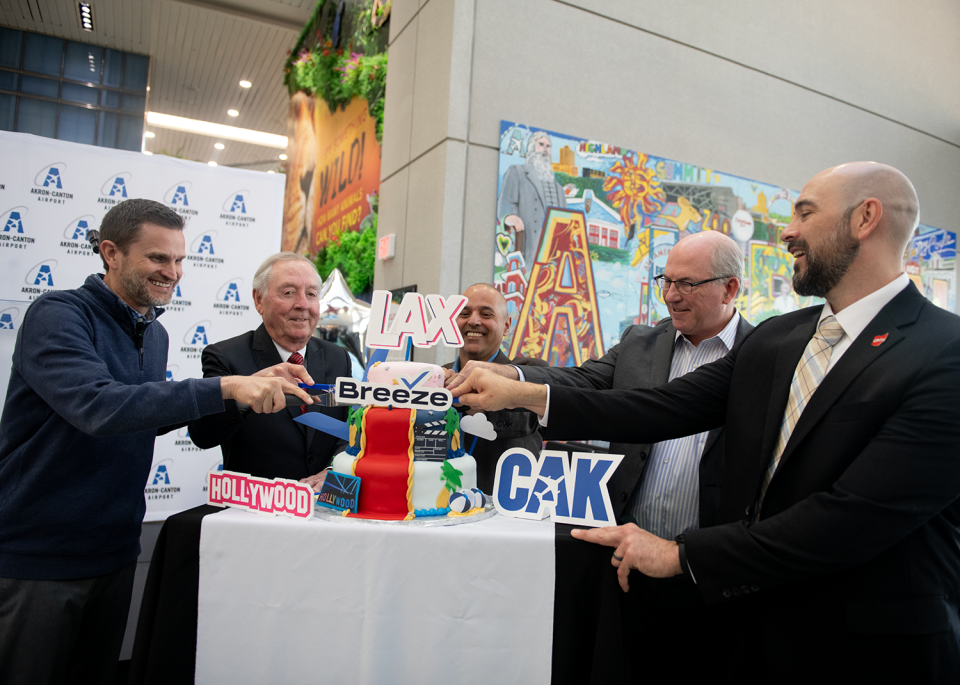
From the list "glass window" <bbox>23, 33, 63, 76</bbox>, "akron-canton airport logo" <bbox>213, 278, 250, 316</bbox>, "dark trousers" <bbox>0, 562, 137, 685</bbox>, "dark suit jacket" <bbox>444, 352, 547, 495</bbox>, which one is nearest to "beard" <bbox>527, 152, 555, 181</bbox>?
"akron-canton airport logo" <bbox>213, 278, 250, 316</bbox>

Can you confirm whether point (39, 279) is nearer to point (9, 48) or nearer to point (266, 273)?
point (266, 273)

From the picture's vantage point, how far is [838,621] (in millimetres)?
1322

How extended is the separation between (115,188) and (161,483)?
160 centimetres

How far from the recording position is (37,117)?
8867 mm

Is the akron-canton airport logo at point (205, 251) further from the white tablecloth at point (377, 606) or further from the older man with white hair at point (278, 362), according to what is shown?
the white tablecloth at point (377, 606)

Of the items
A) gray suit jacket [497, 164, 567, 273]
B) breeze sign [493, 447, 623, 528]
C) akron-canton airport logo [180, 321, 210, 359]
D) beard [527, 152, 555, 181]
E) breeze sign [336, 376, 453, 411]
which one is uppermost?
beard [527, 152, 555, 181]

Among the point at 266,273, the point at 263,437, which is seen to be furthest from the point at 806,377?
the point at 266,273

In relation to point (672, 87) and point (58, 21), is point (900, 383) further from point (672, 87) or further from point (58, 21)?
point (58, 21)

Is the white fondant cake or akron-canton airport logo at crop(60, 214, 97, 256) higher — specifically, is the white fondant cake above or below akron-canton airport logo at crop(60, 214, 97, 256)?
below

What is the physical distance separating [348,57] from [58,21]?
5.57 metres

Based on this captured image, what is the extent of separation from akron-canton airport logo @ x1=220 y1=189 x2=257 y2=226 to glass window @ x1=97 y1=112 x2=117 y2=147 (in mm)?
7417

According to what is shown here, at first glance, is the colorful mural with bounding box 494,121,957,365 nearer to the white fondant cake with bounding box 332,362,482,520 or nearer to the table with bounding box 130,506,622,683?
the white fondant cake with bounding box 332,362,482,520

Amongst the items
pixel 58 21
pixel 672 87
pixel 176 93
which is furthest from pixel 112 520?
pixel 176 93

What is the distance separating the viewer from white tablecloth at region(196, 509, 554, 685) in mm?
1473
